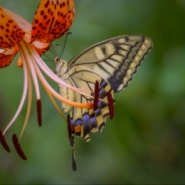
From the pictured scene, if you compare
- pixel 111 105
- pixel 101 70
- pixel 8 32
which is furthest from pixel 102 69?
pixel 8 32

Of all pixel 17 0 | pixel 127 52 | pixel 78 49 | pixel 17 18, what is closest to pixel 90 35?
pixel 78 49

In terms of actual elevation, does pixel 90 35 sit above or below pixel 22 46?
below

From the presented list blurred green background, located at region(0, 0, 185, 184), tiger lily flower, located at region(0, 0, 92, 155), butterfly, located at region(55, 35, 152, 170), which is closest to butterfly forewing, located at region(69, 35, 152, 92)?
butterfly, located at region(55, 35, 152, 170)

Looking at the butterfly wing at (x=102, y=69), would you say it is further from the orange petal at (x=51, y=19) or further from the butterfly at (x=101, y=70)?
the orange petal at (x=51, y=19)

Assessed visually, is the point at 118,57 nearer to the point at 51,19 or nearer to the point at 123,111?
the point at 51,19

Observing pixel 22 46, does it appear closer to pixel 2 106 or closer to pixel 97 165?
pixel 2 106

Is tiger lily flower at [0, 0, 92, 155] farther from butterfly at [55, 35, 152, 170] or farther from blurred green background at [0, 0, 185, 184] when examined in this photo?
blurred green background at [0, 0, 185, 184]
